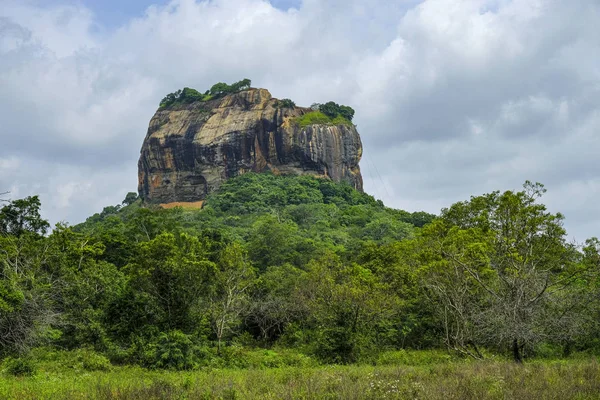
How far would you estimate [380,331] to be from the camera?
26406mm

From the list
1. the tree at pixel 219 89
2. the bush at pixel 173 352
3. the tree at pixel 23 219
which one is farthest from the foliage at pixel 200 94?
the bush at pixel 173 352

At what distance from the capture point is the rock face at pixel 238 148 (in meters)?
100

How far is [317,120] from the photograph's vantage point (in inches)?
4050

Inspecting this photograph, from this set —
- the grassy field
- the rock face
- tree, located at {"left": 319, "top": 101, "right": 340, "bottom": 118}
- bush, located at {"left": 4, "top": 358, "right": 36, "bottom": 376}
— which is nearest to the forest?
bush, located at {"left": 4, "top": 358, "right": 36, "bottom": 376}

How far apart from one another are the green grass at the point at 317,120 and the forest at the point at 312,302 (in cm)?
7070

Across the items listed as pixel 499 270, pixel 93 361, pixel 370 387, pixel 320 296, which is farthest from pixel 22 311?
pixel 499 270

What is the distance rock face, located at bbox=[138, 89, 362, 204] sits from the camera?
10031 centimetres

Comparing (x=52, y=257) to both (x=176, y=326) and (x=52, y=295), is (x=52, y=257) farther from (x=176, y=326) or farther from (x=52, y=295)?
(x=176, y=326)

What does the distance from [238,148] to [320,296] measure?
78016mm

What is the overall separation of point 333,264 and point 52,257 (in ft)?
49.3

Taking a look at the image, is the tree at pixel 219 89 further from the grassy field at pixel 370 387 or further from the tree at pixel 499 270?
the grassy field at pixel 370 387

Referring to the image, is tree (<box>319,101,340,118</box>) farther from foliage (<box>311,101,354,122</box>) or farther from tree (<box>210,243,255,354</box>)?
tree (<box>210,243,255,354</box>)

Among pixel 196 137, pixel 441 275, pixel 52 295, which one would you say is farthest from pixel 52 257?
pixel 196 137

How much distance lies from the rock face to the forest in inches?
2658
